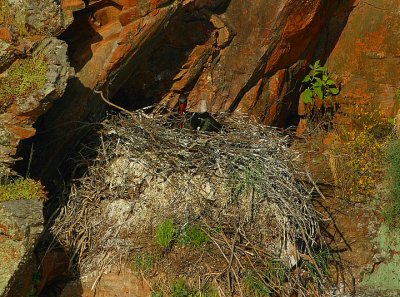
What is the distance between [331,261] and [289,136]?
1800 millimetres

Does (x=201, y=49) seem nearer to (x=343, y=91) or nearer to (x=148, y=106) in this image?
(x=148, y=106)

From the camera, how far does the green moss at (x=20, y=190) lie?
6.00 meters

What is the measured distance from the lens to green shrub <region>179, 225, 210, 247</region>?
6961mm

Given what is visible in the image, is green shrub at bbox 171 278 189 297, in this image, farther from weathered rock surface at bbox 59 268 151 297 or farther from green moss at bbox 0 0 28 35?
green moss at bbox 0 0 28 35

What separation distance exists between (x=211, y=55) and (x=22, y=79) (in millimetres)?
2828

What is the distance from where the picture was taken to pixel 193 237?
6.98 meters

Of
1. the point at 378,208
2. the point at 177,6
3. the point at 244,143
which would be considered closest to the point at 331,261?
the point at 378,208

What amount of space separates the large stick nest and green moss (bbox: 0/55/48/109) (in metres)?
1.42

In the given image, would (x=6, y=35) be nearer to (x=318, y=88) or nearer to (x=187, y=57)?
(x=187, y=57)

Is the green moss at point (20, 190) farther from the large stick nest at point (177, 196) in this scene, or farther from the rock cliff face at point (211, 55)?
the large stick nest at point (177, 196)

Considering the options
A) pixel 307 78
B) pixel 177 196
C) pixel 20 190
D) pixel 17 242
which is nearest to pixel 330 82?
pixel 307 78

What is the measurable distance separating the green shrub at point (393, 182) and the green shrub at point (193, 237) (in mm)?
2611

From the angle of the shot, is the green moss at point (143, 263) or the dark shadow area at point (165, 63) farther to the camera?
the dark shadow area at point (165, 63)

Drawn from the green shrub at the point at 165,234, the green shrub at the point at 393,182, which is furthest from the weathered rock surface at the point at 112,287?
the green shrub at the point at 393,182
